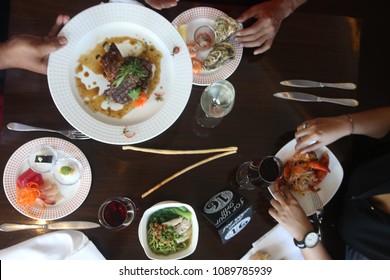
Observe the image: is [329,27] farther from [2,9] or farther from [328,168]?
[2,9]

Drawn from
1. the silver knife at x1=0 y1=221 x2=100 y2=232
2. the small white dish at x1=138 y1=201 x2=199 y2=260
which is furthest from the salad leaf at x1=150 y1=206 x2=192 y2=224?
the silver knife at x1=0 y1=221 x2=100 y2=232

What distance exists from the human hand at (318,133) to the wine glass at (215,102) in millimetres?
314

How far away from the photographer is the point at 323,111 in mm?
1583

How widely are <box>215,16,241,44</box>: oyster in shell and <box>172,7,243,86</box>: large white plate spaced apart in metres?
0.03

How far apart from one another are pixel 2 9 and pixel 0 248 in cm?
117

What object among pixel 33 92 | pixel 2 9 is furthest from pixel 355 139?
pixel 2 9

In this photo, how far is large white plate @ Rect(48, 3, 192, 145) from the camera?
1374 mm

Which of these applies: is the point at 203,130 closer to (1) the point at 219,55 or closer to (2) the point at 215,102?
(2) the point at 215,102

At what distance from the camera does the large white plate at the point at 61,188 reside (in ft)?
4.39

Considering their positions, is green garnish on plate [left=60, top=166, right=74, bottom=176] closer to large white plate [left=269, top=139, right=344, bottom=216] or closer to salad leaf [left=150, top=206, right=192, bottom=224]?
salad leaf [left=150, top=206, right=192, bottom=224]

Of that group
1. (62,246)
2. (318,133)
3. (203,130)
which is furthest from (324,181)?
(62,246)

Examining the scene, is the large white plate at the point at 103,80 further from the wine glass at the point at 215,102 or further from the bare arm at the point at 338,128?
the bare arm at the point at 338,128

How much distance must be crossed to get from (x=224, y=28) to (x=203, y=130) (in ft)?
1.36

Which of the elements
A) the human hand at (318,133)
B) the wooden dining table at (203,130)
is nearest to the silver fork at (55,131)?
the wooden dining table at (203,130)
